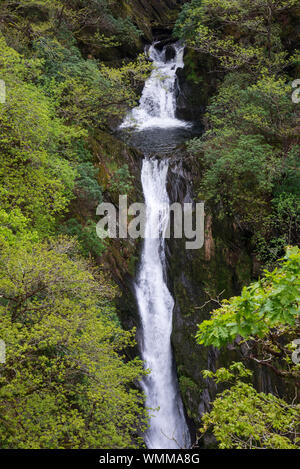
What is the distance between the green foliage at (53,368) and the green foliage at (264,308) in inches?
117

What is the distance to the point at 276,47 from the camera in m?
15.3

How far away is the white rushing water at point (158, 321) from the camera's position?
10.5 m

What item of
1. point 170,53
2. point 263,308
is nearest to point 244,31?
point 170,53

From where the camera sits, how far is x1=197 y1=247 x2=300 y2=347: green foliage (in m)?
3.15

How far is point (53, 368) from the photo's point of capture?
567 cm

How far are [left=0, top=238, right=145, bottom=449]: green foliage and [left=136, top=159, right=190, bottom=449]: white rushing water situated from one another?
15.1 ft

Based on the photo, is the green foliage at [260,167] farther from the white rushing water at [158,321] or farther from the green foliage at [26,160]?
the green foliage at [26,160]

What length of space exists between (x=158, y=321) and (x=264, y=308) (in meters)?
9.01

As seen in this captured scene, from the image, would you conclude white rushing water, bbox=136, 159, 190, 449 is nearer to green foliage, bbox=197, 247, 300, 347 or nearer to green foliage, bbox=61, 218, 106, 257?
green foliage, bbox=61, 218, 106, 257

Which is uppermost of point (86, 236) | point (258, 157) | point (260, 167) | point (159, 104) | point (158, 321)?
point (159, 104)

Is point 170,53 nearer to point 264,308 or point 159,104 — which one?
point 159,104

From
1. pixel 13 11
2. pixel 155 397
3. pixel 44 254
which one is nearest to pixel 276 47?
pixel 13 11

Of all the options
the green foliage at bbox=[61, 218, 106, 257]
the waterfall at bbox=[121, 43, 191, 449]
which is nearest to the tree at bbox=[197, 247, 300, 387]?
the waterfall at bbox=[121, 43, 191, 449]
